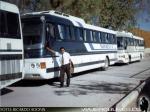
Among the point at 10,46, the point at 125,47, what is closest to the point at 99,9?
the point at 125,47

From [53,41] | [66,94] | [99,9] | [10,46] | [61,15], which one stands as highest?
[99,9]

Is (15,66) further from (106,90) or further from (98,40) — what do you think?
(98,40)

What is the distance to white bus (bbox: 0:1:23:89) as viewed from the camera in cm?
1175

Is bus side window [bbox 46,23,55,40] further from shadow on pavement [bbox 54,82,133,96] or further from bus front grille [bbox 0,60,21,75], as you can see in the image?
bus front grille [bbox 0,60,21,75]

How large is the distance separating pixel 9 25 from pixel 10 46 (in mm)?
776

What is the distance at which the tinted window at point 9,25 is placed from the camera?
12.1 metres

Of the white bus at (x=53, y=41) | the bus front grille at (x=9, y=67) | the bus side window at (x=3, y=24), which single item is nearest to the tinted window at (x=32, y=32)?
the white bus at (x=53, y=41)

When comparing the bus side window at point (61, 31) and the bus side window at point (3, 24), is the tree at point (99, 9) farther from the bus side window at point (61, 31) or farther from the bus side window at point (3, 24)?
the bus side window at point (3, 24)

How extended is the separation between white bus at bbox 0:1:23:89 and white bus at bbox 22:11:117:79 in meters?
2.21

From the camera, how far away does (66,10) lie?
32500mm

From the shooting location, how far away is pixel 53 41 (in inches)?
641

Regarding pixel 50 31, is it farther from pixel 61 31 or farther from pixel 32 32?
pixel 61 31

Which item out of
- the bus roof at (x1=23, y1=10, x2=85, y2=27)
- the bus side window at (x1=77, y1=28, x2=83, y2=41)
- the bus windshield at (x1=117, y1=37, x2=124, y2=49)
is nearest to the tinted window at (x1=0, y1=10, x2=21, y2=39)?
the bus roof at (x1=23, y1=10, x2=85, y2=27)

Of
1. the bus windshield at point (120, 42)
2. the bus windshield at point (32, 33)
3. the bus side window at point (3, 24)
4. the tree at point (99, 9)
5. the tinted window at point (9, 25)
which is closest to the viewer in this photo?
the bus side window at point (3, 24)
